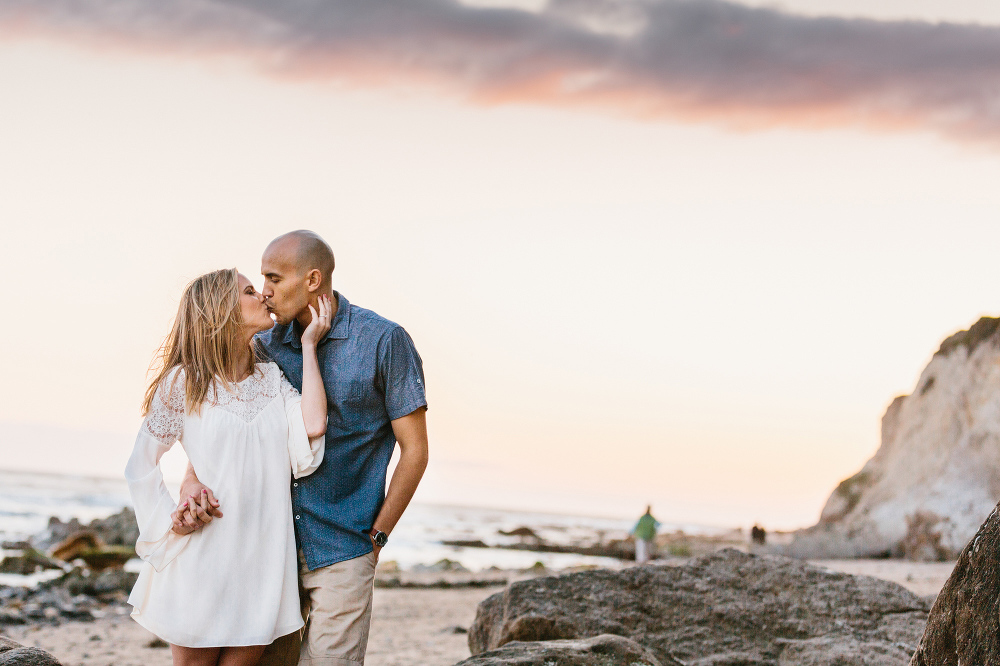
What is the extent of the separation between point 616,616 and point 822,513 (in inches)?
716

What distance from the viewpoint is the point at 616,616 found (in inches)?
213

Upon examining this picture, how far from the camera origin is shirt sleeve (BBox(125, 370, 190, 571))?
3449 mm

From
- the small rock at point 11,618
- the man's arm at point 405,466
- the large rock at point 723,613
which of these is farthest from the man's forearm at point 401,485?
the small rock at point 11,618

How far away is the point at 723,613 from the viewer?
544 cm

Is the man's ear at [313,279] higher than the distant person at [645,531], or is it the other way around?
the man's ear at [313,279]

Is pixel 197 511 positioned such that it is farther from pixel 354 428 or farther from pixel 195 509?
pixel 354 428

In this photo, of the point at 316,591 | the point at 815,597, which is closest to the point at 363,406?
the point at 316,591

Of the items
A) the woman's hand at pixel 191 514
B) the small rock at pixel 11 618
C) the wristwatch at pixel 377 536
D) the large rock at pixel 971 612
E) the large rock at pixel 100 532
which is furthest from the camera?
the large rock at pixel 100 532

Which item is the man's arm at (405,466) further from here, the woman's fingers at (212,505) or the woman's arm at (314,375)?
the woman's fingers at (212,505)

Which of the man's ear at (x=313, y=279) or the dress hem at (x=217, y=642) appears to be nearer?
the dress hem at (x=217, y=642)

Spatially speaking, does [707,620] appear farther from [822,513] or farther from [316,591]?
[822,513]

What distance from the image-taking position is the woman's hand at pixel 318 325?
3.73 metres

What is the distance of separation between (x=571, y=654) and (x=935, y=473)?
16.8 metres

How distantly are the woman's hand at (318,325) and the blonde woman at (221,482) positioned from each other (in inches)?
4.4
